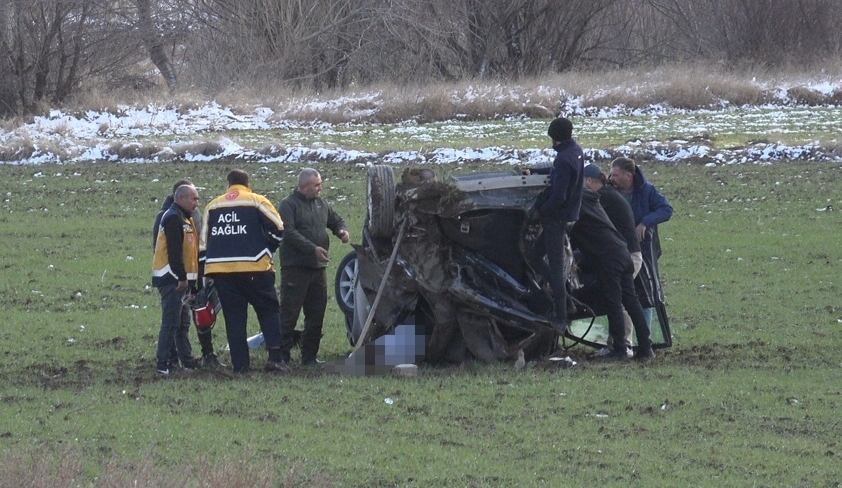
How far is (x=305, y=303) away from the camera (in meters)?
10.6

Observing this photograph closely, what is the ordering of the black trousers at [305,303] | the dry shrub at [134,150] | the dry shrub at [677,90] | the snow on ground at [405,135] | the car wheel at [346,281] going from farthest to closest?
the dry shrub at [677,90] < the dry shrub at [134,150] < the snow on ground at [405,135] < the car wheel at [346,281] < the black trousers at [305,303]

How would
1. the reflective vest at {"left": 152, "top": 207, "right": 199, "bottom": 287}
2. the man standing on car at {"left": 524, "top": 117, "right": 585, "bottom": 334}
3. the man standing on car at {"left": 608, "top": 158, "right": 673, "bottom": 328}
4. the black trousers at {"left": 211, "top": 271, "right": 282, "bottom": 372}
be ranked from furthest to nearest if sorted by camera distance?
the man standing on car at {"left": 608, "top": 158, "right": 673, "bottom": 328} → the reflective vest at {"left": 152, "top": 207, "right": 199, "bottom": 287} → the black trousers at {"left": 211, "top": 271, "right": 282, "bottom": 372} → the man standing on car at {"left": 524, "top": 117, "right": 585, "bottom": 334}

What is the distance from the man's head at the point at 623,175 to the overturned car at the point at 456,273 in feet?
3.53

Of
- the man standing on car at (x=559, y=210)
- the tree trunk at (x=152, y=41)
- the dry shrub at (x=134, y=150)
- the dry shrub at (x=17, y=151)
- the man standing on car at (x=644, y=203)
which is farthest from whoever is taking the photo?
the tree trunk at (x=152, y=41)

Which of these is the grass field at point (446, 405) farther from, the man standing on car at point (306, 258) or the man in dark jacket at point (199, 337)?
the man standing on car at point (306, 258)

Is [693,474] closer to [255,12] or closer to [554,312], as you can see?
[554,312]

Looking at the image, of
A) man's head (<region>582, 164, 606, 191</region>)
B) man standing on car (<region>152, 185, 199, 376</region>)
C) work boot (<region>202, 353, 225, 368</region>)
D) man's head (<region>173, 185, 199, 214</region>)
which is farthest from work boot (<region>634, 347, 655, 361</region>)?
man's head (<region>173, 185, 199, 214</region>)

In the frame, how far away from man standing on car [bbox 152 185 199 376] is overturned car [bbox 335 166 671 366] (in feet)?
4.89

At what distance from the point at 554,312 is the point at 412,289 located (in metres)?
1.19

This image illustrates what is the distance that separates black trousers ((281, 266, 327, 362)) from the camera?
34.2ft

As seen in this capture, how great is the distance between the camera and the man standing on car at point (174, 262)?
997 cm

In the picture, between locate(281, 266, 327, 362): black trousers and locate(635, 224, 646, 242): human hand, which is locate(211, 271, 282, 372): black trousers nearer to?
locate(281, 266, 327, 362): black trousers

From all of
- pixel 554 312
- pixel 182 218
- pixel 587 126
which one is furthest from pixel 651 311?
pixel 587 126

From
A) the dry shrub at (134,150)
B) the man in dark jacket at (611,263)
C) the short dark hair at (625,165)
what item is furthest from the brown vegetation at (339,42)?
the man in dark jacket at (611,263)
